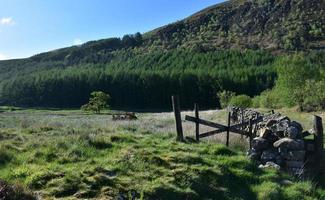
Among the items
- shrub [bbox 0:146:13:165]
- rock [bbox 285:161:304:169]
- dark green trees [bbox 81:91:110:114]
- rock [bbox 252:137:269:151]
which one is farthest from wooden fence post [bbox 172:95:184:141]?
dark green trees [bbox 81:91:110:114]

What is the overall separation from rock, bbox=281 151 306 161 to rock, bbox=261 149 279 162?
31 cm

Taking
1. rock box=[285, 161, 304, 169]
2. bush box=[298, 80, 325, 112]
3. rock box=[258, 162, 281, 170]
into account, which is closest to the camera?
rock box=[258, 162, 281, 170]

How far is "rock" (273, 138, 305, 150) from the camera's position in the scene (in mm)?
15203

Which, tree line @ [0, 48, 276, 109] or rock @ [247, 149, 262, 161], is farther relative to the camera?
tree line @ [0, 48, 276, 109]

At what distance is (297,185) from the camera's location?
41.7ft

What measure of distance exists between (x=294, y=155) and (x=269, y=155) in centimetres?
87

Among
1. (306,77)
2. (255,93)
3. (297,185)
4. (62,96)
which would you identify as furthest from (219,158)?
(62,96)

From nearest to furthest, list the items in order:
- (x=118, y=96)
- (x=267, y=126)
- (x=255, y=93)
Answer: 1. (x=267, y=126)
2. (x=255, y=93)
3. (x=118, y=96)

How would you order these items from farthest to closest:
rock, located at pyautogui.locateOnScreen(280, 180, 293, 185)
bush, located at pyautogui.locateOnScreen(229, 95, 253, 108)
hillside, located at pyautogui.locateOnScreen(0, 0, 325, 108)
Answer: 1. hillside, located at pyautogui.locateOnScreen(0, 0, 325, 108)
2. bush, located at pyautogui.locateOnScreen(229, 95, 253, 108)
3. rock, located at pyautogui.locateOnScreen(280, 180, 293, 185)

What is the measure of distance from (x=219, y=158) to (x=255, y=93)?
109949mm

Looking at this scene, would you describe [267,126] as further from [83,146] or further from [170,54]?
[170,54]

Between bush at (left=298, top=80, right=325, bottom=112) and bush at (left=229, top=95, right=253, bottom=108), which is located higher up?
bush at (left=298, top=80, right=325, bottom=112)

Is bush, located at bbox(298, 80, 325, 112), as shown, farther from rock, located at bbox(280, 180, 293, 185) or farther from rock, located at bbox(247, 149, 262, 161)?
rock, located at bbox(280, 180, 293, 185)

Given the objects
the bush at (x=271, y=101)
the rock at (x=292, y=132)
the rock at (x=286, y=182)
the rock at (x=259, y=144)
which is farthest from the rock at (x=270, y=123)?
the bush at (x=271, y=101)
